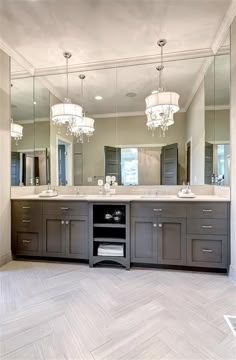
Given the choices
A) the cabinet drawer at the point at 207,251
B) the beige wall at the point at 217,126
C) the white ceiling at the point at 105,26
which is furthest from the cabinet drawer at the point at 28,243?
the beige wall at the point at 217,126

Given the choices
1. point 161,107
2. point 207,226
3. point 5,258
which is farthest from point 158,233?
point 5,258

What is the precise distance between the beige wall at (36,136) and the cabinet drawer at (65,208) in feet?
3.92

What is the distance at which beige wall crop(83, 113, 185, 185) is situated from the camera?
338 cm

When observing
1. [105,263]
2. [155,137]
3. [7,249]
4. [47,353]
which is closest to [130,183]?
[155,137]

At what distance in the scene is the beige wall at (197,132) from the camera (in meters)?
3.30

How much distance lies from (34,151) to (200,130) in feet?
9.11

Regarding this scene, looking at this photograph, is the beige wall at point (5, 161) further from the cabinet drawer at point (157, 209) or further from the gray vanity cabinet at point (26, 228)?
the cabinet drawer at point (157, 209)

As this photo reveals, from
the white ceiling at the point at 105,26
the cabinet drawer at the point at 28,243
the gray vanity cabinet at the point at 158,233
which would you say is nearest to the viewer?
the white ceiling at the point at 105,26

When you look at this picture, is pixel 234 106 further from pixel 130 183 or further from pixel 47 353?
pixel 47 353

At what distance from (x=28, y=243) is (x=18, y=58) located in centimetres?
275

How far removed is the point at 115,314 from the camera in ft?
6.14

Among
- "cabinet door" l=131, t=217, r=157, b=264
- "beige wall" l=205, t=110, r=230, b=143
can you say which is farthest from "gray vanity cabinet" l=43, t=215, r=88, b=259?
"beige wall" l=205, t=110, r=230, b=143

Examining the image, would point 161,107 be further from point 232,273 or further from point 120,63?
point 232,273

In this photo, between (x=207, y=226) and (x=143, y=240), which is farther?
(x=143, y=240)
